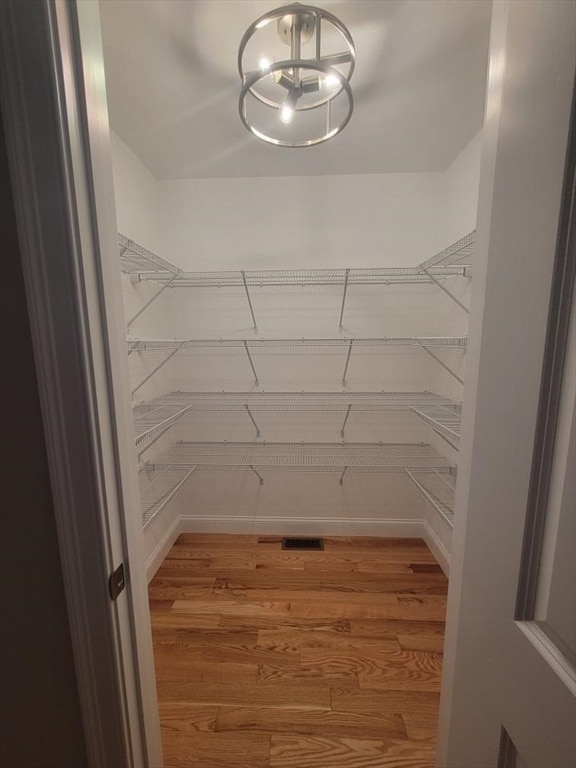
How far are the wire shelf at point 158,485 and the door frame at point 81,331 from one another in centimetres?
107

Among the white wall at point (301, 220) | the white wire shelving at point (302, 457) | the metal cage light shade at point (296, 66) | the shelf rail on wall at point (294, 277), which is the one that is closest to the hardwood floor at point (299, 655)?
the white wire shelving at point (302, 457)

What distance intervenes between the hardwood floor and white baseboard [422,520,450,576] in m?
0.05

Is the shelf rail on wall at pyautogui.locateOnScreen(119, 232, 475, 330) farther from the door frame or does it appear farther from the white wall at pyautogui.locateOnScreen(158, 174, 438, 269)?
the door frame

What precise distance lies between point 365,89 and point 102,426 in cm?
171

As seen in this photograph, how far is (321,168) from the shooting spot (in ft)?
6.42

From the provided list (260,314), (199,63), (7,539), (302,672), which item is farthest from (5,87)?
(302,672)

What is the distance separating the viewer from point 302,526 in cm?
238

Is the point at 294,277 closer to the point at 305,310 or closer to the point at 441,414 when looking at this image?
the point at 305,310

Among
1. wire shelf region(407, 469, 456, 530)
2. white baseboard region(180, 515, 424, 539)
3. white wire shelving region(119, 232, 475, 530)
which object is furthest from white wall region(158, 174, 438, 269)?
white baseboard region(180, 515, 424, 539)

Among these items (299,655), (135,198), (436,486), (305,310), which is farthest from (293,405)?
(135,198)

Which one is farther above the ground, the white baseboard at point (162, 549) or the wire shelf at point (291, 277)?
the wire shelf at point (291, 277)

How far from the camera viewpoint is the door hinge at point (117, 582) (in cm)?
58

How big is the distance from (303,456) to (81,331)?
6.36 feet

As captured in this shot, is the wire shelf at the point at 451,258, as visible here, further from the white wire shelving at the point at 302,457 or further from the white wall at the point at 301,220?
the white wire shelving at the point at 302,457
